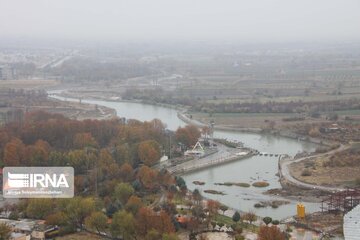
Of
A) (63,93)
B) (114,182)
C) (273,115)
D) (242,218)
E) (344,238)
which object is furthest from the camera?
(63,93)

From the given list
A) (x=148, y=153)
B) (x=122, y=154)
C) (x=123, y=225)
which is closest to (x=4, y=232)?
(x=123, y=225)

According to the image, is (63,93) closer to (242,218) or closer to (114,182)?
(114,182)

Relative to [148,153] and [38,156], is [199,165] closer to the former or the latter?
[148,153]

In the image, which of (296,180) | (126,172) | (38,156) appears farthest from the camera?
(38,156)

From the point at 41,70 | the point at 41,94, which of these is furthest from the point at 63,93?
the point at 41,70

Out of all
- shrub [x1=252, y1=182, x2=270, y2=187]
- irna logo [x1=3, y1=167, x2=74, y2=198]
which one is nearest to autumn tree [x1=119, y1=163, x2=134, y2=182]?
irna logo [x1=3, y1=167, x2=74, y2=198]

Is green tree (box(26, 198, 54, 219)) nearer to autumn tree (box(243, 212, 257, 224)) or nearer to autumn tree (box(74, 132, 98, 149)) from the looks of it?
autumn tree (box(243, 212, 257, 224))
